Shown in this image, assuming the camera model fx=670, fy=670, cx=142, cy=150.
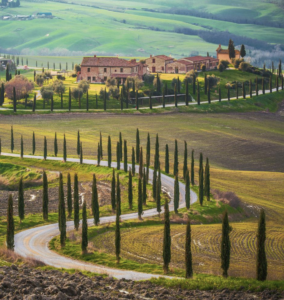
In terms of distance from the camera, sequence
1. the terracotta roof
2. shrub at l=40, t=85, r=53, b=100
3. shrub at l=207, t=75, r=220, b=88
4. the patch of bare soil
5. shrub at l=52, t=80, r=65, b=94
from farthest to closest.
A: the terracotta roof → shrub at l=207, t=75, r=220, b=88 → shrub at l=52, t=80, r=65, b=94 → shrub at l=40, t=85, r=53, b=100 → the patch of bare soil

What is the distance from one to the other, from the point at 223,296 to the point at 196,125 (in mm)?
94576

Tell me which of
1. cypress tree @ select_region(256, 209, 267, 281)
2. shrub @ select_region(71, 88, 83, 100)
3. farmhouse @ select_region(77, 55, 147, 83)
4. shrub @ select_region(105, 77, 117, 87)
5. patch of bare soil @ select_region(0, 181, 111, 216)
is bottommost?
patch of bare soil @ select_region(0, 181, 111, 216)

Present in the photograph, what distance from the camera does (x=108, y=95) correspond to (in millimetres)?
160625

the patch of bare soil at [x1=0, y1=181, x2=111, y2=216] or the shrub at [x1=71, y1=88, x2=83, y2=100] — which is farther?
the shrub at [x1=71, y1=88, x2=83, y2=100]

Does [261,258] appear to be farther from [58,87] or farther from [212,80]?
[212,80]

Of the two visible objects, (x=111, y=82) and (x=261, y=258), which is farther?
(x=111, y=82)

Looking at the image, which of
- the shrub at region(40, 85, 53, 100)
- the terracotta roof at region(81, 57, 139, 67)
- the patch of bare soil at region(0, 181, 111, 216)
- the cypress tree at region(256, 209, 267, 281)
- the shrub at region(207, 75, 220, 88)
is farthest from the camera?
the terracotta roof at region(81, 57, 139, 67)

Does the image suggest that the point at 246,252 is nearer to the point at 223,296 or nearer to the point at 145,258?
the point at 145,258

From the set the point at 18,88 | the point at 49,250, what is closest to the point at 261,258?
the point at 49,250

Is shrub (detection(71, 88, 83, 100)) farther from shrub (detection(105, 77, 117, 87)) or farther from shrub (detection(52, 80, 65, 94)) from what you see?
shrub (detection(105, 77, 117, 87))

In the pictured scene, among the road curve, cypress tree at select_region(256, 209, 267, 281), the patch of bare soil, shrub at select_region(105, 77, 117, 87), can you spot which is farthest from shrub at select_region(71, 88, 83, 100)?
cypress tree at select_region(256, 209, 267, 281)

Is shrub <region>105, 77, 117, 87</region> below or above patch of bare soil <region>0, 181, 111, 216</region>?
above

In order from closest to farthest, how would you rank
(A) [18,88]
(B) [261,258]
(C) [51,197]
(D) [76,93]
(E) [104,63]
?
(B) [261,258] → (C) [51,197] → (A) [18,88] → (D) [76,93] → (E) [104,63]

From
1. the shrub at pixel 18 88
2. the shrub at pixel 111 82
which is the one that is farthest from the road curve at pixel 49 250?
the shrub at pixel 111 82
